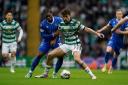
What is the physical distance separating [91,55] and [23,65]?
381 cm

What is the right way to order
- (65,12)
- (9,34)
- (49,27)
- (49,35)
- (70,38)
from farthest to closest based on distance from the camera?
(9,34)
(49,35)
(49,27)
(70,38)
(65,12)

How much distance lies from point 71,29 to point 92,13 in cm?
1620

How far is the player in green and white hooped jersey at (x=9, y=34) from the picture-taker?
24.4 metres

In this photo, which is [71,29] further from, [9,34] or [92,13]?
[92,13]

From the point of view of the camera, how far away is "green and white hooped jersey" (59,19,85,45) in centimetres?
1966

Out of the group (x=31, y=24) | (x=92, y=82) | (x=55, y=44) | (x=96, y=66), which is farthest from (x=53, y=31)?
(x=31, y=24)

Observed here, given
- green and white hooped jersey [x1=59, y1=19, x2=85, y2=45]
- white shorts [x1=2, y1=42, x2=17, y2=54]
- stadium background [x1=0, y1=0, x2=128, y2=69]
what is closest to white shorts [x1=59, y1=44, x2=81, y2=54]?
green and white hooped jersey [x1=59, y1=19, x2=85, y2=45]

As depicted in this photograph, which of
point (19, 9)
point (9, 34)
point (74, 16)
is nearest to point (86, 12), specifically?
point (74, 16)

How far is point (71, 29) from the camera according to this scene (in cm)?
1966

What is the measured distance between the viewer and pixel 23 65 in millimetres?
32375

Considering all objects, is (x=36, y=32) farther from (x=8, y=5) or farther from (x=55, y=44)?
(x=55, y=44)

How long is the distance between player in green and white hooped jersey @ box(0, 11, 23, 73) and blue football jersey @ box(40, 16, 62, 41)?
343 centimetres

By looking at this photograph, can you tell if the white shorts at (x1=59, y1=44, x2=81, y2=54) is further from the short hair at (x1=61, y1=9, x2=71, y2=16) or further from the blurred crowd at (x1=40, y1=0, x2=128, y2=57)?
the blurred crowd at (x1=40, y1=0, x2=128, y2=57)

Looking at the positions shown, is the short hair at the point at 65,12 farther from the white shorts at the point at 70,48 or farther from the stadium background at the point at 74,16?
the stadium background at the point at 74,16
